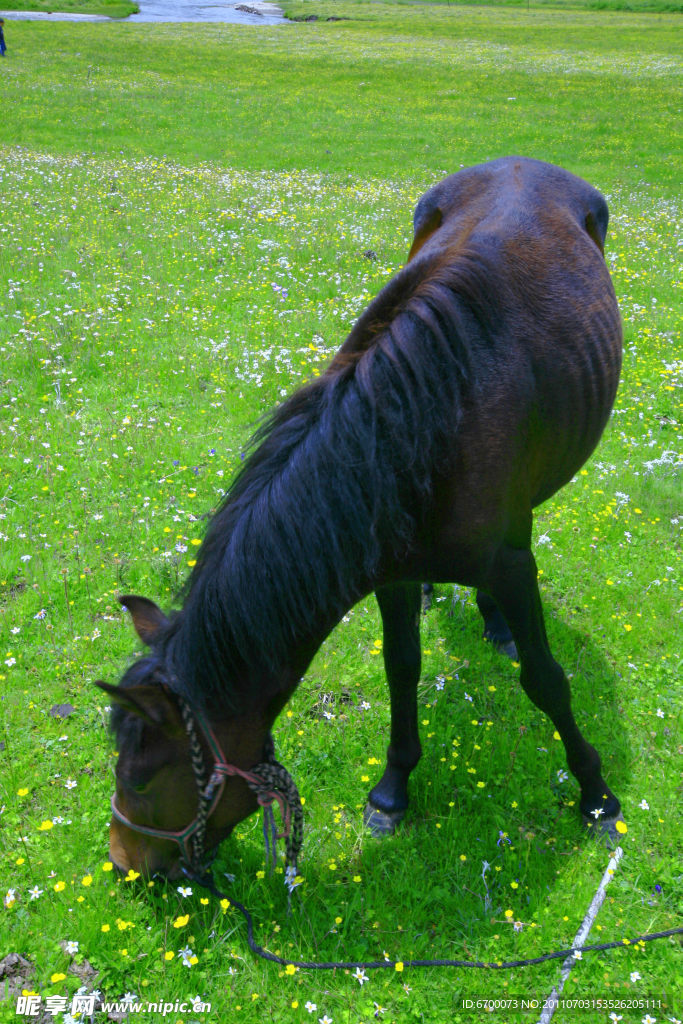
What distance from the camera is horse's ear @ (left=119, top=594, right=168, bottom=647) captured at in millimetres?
2729

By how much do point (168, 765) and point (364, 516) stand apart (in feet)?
3.58

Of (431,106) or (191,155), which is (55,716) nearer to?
(191,155)

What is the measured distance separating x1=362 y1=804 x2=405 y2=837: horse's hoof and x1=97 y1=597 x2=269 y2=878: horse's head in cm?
109

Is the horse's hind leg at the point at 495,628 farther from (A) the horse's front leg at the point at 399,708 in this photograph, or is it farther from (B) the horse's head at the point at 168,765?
(B) the horse's head at the point at 168,765

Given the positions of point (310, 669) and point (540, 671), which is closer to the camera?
point (540, 671)

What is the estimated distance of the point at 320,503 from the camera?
8.11 ft

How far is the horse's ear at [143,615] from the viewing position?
8.95ft

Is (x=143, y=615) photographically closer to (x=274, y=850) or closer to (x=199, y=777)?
(x=199, y=777)

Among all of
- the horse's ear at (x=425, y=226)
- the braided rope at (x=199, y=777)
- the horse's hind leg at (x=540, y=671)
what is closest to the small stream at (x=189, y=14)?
the horse's ear at (x=425, y=226)

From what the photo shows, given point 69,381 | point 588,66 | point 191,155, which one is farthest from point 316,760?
point 588,66

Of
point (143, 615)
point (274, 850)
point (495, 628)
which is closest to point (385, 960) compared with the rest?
point (274, 850)

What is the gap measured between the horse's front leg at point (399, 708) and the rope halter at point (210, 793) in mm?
771

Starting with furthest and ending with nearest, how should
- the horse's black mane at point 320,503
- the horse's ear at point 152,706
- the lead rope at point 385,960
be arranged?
the lead rope at point 385,960 → the horse's black mane at point 320,503 → the horse's ear at point 152,706

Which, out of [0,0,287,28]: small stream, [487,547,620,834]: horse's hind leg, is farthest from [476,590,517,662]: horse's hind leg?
[0,0,287,28]: small stream
